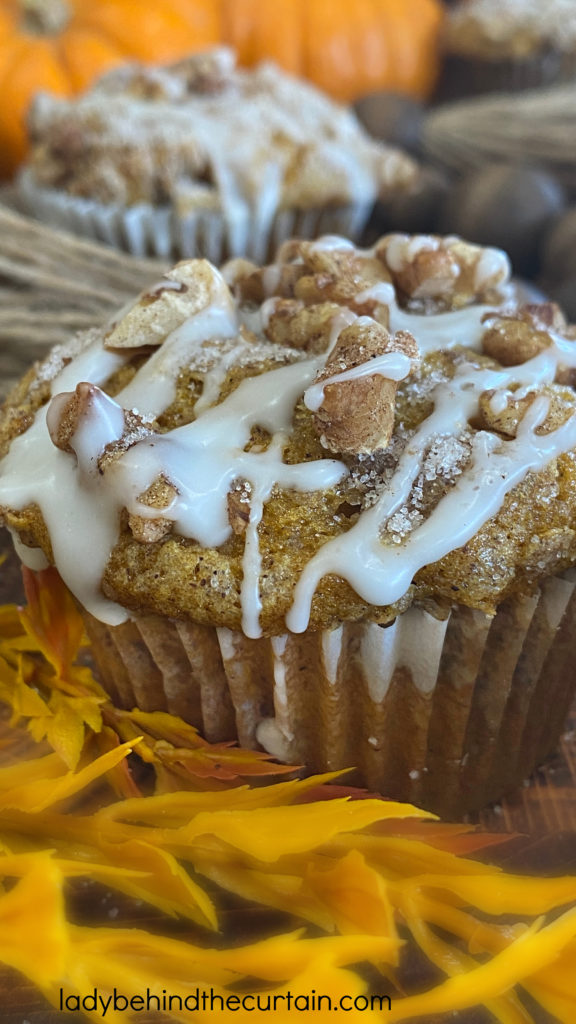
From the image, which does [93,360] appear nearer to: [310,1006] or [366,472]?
[366,472]

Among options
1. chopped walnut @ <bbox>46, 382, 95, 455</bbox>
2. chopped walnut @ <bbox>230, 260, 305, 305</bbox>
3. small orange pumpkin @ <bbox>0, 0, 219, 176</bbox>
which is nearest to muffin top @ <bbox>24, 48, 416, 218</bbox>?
small orange pumpkin @ <bbox>0, 0, 219, 176</bbox>

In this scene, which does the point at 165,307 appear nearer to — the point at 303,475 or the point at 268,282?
the point at 268,282

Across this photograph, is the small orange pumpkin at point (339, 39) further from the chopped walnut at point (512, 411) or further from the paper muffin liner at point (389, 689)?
the paper muffin liner at point (389, 689)

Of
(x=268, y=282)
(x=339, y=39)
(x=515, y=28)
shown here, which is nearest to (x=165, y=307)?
(x=268, y=282)

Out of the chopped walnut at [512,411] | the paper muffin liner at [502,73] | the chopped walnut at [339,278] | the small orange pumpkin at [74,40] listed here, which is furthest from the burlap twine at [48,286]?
the paper muffin liner at [502,73]

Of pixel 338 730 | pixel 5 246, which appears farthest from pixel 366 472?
pixel 5 246
